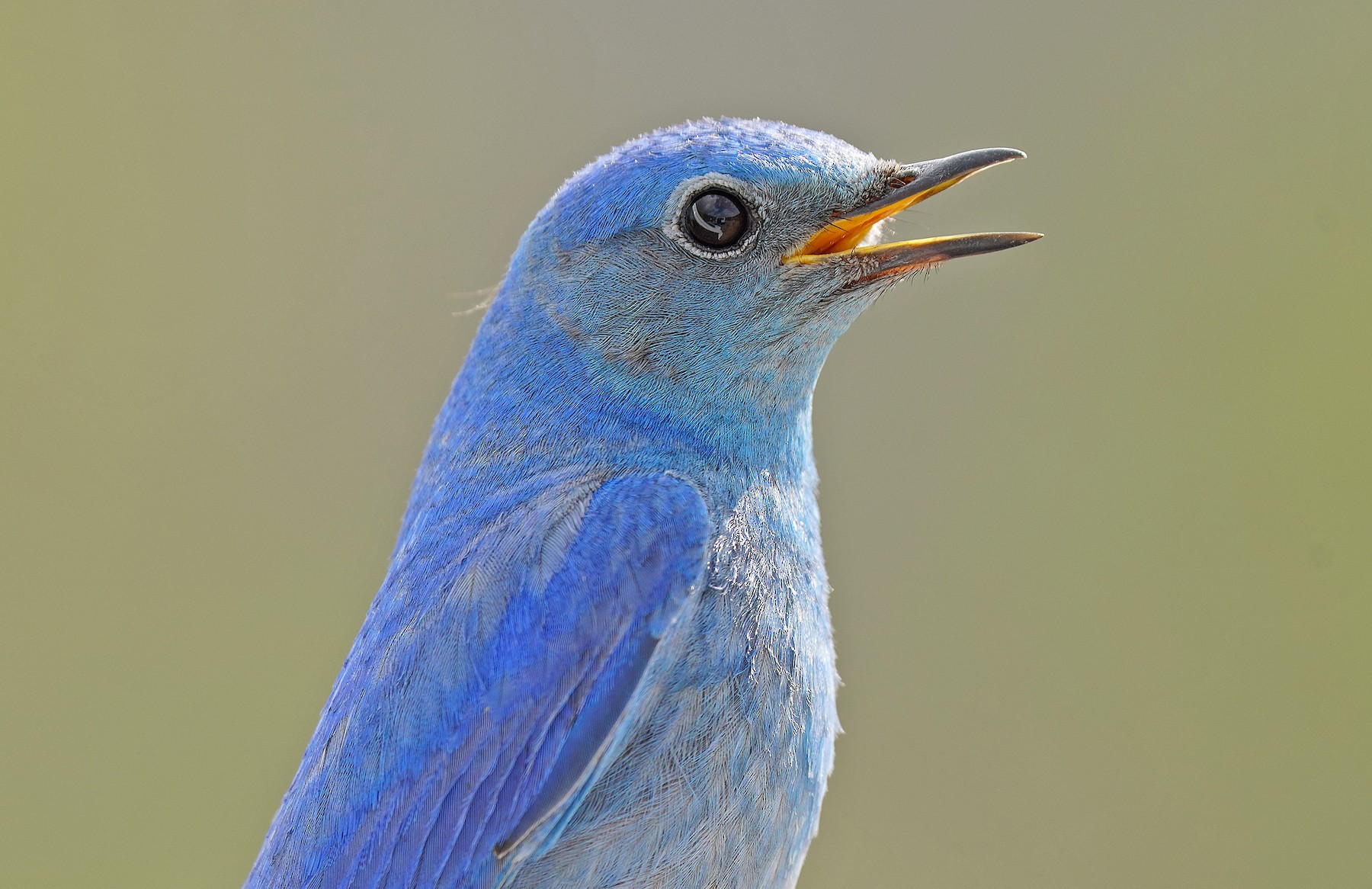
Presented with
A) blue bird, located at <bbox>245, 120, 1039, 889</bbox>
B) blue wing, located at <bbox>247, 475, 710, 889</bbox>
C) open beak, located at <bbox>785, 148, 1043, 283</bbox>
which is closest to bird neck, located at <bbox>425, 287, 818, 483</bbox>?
blue bird, located at <bbox>245, 120, 1039, 889</bbox>

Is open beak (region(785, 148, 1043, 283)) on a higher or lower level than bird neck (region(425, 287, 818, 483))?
higher

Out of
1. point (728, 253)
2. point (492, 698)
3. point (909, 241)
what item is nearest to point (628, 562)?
point (492, 698)

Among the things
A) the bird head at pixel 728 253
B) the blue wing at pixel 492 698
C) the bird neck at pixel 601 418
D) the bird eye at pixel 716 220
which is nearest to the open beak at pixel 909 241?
the bird head at pixel 728 253

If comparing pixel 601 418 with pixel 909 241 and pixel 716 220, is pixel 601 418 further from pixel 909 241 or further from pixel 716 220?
pixel 909 241

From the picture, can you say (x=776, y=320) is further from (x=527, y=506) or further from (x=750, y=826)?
(x=750, y=826)

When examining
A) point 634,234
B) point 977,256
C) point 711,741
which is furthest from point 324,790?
point 977,256

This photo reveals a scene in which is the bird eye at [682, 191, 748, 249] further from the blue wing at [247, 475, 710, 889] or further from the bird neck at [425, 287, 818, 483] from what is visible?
the blue wing at [247, 475, 710, 889]

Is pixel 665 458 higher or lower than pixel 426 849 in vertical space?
higher
